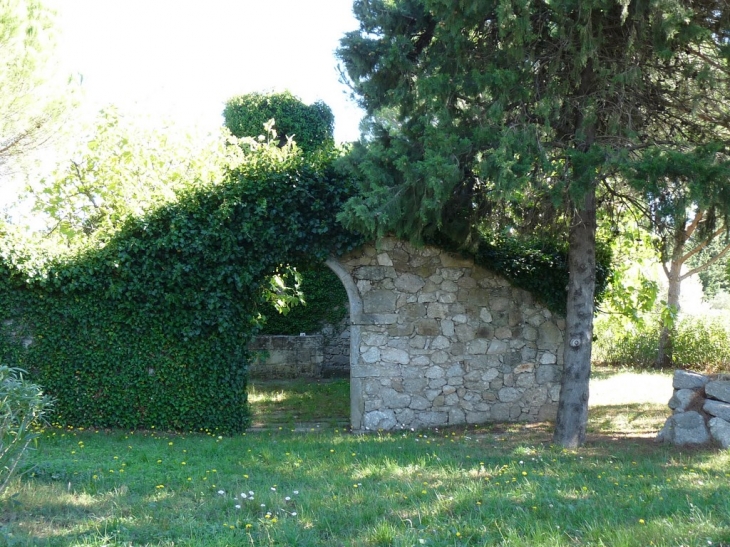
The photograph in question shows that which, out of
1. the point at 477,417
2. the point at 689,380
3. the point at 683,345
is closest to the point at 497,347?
the point at 477,417

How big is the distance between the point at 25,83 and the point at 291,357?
765cm

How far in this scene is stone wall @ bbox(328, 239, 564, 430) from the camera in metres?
9.12

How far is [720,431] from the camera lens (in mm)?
7227

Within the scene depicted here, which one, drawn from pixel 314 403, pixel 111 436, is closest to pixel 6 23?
pixel 111 436

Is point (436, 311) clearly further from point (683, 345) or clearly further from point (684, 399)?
A: point (683, 345)

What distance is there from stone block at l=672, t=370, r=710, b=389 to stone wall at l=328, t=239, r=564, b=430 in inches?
80.5

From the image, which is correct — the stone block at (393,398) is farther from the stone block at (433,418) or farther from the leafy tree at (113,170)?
the leafy tree at (113,170)

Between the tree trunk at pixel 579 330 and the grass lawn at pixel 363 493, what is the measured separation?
343mm

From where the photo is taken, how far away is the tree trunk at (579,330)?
7.53m

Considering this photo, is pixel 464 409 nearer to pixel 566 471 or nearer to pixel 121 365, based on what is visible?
pixel 566 471

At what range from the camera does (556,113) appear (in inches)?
271

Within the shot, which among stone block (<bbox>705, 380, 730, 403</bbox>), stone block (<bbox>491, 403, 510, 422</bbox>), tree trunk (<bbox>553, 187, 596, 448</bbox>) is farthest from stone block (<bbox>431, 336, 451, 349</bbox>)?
stone block (<bbox>705, 380, 730, 403</bbox>)

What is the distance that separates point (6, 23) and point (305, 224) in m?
5.22

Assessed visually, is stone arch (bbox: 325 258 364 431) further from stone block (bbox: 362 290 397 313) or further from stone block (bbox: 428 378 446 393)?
stone block (bbox: 428 378 446 393)
